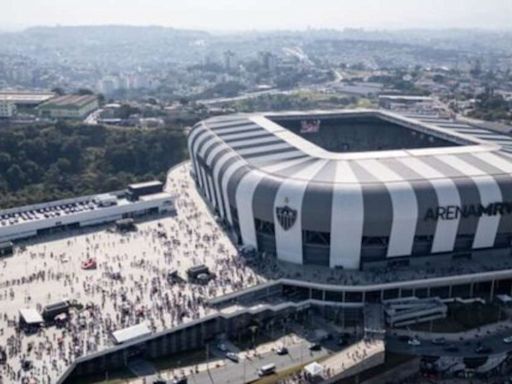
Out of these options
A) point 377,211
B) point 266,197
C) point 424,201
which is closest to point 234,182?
point 266,197

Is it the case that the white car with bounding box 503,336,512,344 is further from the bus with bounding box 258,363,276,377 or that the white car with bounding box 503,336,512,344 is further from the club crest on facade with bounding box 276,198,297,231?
the club crest on facade with bounding box 276,198,297,231

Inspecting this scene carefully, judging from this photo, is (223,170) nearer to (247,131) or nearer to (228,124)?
(247,131)

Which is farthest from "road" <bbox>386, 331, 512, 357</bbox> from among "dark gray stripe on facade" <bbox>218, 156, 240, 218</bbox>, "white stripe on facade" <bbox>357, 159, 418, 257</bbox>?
"dark gray stripe on facade" <bbox>218, 156, 240, 218</bbox>

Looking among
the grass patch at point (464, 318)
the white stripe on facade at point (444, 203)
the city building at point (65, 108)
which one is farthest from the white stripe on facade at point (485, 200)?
the city building at point (65, 108)

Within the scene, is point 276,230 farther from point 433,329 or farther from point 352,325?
point 433,329

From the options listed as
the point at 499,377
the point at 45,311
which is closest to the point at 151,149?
the point at 45,311
